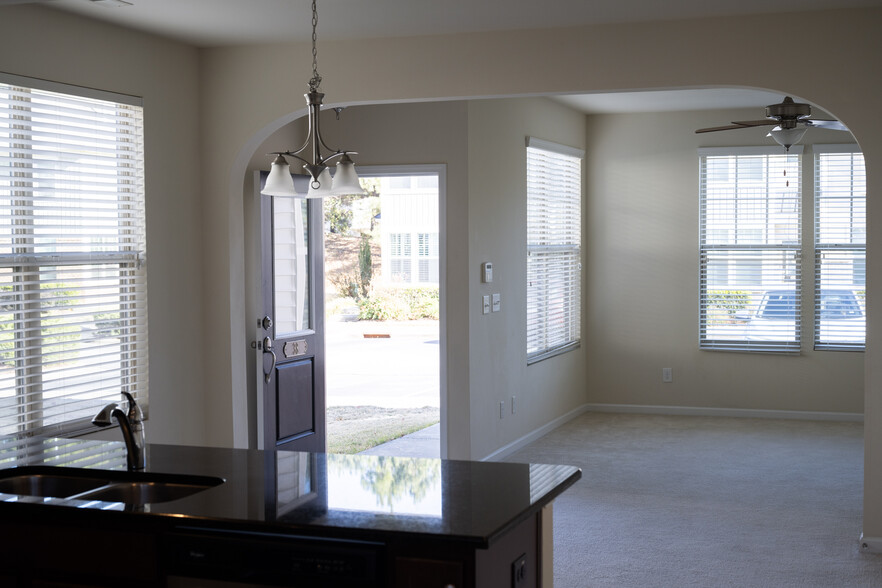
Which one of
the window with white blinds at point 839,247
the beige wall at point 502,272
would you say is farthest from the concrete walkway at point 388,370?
the window with white blinds at point 839,247

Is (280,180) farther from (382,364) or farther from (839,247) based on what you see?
(382,364)

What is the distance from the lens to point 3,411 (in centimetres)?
401

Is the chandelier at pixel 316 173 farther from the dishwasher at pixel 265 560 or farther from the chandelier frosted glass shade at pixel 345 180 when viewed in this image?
the dishwasher at pixel 265 560

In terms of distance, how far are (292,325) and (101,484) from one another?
10.7ft

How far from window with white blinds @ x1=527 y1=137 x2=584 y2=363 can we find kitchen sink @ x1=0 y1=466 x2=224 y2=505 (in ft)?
15.7

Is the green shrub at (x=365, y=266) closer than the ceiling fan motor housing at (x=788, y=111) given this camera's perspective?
No

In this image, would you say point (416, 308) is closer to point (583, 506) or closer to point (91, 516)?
point (583, 506)

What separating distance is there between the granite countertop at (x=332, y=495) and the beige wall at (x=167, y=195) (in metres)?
1.94

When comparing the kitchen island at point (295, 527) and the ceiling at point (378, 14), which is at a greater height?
the ceiling at point (378, 14)

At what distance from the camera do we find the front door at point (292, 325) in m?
5.76

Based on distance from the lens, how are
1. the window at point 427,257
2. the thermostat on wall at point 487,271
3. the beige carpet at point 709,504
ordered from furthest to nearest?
the window at point 427,257, the thermostat on wall at point 487,271, the beige carpet at point 709,504

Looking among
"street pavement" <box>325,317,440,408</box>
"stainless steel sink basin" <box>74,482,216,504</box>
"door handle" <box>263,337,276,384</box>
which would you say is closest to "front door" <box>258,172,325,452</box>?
"door handle" <box>263,337,276,384</box>

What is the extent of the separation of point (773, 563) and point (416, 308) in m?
11.8

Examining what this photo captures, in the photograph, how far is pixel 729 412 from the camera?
8352 mm
